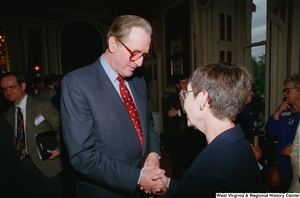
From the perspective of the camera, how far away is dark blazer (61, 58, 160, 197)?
1195mm

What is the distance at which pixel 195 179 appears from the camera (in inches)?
35.8

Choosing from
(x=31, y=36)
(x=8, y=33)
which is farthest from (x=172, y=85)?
(x=8, y=33)

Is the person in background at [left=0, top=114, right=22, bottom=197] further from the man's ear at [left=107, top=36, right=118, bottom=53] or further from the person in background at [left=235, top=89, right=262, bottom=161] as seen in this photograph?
the person in background at [left=235, top=89, right=262, bottom=161]

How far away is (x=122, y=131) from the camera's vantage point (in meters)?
1.31

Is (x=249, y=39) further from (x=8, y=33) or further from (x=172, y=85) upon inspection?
(x=8, y=33)

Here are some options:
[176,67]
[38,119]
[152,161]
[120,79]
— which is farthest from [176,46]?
[152,161]

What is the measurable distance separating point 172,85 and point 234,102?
4584 millimetres

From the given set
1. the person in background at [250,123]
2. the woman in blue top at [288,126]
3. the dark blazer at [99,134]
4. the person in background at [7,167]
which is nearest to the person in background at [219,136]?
the dark blazer at [99,134]

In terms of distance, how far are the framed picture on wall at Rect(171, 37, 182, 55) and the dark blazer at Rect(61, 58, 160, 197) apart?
4.12 m

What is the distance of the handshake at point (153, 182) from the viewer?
1277 mm

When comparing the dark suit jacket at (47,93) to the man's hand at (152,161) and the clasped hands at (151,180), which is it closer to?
the man's hand at (152,161)

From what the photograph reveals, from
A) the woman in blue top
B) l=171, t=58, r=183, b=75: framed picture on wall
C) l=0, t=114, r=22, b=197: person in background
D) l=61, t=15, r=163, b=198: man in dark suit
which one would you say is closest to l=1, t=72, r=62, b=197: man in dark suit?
l=0, t=114, r=22, b=197: person in background

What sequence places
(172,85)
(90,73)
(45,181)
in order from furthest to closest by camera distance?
(172,85) < (45,181) < (90,73)

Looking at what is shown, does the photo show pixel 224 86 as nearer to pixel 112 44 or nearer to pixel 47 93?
pixel 112 44
